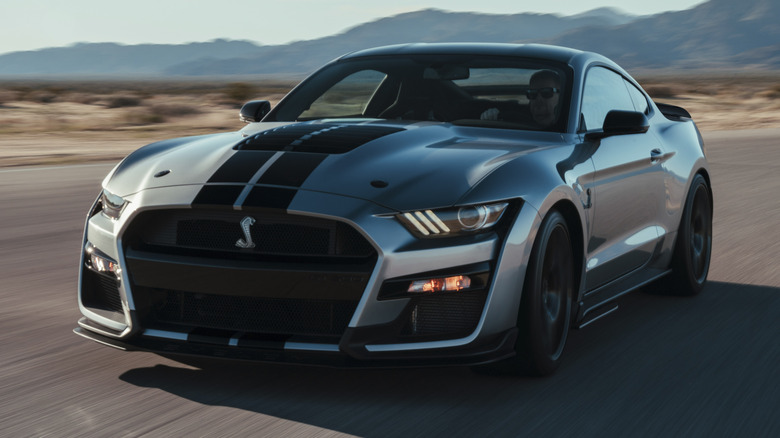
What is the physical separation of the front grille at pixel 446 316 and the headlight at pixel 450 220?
0.77 feet

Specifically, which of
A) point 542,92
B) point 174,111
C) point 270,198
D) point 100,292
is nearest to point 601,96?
point 542,92

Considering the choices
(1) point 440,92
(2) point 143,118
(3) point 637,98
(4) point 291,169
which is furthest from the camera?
(2) point 143,118

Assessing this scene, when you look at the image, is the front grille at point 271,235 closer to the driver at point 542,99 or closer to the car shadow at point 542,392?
the car shadow at point 542,392

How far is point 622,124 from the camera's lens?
17.9 ft

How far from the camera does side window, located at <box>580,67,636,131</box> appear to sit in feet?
18.8

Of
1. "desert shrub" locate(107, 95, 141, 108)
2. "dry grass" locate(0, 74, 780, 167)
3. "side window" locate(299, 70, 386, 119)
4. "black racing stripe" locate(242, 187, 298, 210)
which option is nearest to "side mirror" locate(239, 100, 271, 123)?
"side window" locate(299, 70, 386, 119)

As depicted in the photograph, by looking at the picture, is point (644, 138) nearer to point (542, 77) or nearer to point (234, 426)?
point (542, 77)

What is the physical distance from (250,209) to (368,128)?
1078mm

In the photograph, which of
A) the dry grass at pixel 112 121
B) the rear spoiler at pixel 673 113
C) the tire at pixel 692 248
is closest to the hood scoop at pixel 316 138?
the tire at pixel 692 248

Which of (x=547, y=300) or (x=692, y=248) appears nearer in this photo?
(x=547, y=300)

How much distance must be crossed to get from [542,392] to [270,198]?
4.32ft

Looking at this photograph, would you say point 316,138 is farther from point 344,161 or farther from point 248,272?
point 248,272

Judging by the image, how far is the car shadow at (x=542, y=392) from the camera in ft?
13.1

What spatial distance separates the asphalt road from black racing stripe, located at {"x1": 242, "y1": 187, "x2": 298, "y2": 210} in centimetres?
73
